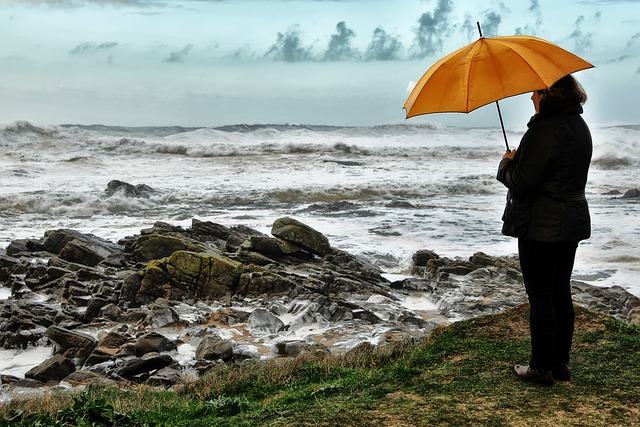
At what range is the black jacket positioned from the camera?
4.36m

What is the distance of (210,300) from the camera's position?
11336mm

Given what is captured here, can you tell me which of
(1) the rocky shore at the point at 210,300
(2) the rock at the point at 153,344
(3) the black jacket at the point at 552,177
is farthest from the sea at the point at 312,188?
(3) the black jacket at the point at 552,177

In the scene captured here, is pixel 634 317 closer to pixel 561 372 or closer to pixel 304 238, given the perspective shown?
pixel 561 372

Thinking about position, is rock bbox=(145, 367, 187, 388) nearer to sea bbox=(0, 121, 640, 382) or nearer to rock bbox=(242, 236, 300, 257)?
sea bbox=(0, 121, 640, 382)

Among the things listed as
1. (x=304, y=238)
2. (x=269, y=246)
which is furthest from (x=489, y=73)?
(x=304, y=238)

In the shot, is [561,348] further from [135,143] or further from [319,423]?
[135,143]

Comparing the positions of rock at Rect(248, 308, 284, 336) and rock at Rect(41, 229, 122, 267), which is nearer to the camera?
rock at Rect(248, 308, 284, 336)

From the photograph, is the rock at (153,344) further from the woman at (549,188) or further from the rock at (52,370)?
the woman at (549,188)

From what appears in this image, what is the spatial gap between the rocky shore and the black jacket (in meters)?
3.92

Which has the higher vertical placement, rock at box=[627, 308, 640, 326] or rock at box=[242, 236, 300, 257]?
rock at box=[627, 308, 640, 326]

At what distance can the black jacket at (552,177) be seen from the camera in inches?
171

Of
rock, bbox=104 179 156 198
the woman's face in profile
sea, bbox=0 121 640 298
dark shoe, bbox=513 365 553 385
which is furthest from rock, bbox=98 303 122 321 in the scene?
rock, bbox=104 179 156 198

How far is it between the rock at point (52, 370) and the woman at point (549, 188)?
5.29 meters

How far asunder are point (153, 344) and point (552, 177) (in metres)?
5.66
